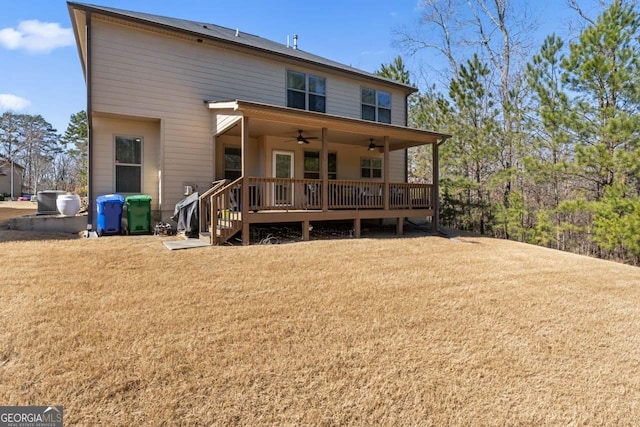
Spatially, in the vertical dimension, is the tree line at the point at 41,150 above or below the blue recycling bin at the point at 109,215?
above

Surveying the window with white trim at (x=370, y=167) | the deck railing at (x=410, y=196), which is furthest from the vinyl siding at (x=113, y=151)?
the window with white trim at (x=370, y=167)

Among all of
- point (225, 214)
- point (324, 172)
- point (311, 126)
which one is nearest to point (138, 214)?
point (225, 214)

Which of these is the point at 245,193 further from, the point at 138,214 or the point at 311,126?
the point at 138,214

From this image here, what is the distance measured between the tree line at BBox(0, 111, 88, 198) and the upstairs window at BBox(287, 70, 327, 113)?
34.0 meters

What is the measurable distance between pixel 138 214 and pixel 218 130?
3107 mm

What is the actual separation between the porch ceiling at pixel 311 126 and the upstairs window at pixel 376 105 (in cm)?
167

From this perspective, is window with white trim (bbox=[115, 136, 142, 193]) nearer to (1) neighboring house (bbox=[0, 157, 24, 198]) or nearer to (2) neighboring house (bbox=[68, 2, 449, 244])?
(2) neighboring house (bbox=[68, 2, 449, 244])

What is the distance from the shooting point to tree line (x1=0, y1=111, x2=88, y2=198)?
3766 centimetres

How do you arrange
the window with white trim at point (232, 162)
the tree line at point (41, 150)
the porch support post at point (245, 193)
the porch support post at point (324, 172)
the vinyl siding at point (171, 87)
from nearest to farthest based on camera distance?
the porch support post at point (245, 193) < the vinyl siding at point (171, 87) < the porch support post at point (324, 172) < the window with white trim at point (232, 162) < the tree line at point (41, 150)

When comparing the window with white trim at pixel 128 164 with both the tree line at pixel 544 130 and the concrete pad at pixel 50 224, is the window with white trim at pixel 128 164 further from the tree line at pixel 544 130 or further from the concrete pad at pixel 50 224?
the tree line at pixel 544 130

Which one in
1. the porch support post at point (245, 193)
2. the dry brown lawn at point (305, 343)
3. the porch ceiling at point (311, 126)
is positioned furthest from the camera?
the porch ceiling at point (311, 126)

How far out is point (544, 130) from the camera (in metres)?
11.9

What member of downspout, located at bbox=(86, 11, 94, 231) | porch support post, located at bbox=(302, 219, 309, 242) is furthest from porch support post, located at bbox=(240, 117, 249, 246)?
downspout, located at bbox=(86, 11, 94, 231)

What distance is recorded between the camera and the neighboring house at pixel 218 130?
8352 mm
